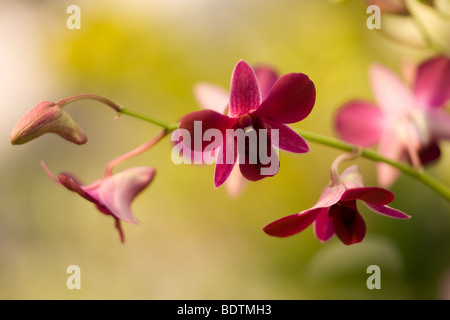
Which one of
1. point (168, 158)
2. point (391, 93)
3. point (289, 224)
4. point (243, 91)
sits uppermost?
point (168, 158)

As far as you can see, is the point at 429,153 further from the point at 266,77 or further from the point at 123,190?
the point at 123,190

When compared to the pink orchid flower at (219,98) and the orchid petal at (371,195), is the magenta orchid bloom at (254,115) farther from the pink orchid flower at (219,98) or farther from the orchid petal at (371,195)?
the pink orchid flower at (219,98)

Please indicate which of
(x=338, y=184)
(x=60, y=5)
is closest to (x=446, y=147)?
(x=338, y=184)

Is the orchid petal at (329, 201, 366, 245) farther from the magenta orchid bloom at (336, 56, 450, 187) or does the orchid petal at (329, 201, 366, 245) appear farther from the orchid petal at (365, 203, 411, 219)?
the magenta orchid bloom at (336, 56, 450, 187)

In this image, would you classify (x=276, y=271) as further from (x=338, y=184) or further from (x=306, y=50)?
(x=338, y=184)

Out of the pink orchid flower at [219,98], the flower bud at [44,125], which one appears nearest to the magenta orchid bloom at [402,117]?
the pink orchid flower at [219,98]

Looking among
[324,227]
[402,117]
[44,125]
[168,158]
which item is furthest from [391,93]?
[168,158]
